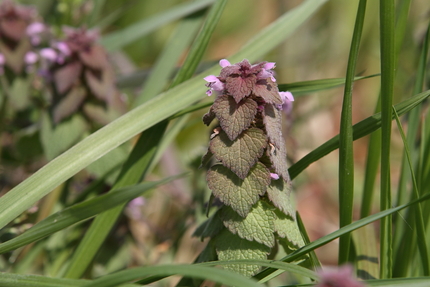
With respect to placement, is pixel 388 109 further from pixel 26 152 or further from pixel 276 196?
pixel 26 152

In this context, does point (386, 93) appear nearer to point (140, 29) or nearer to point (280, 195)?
point (280, 195)

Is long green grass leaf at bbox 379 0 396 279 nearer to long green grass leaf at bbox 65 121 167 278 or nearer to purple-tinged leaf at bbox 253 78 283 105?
purple-tinged leaf at bbox 253 78 283 105

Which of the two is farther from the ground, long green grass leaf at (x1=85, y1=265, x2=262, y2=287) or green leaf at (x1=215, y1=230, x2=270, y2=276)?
green leaf at (x1=215, y1=230, x2=270, y2=276)

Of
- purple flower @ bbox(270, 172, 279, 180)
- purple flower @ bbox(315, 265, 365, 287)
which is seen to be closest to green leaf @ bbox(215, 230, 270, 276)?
purple flower @ bbox(270, 172, 279, 180)

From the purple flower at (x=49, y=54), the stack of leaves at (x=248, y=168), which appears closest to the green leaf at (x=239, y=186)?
the stack of leaves at (x=248, y=168)

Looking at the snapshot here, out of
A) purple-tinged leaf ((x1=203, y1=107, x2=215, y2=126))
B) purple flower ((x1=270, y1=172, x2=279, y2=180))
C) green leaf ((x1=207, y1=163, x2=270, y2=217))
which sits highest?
purple-tinged leaf ((x1=203, y1=107, x2=215, y2=126))

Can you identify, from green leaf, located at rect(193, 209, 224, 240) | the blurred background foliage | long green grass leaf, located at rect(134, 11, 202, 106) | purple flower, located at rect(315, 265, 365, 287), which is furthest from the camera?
the blurred background foliage

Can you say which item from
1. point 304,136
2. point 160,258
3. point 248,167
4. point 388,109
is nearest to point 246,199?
point 248,167
